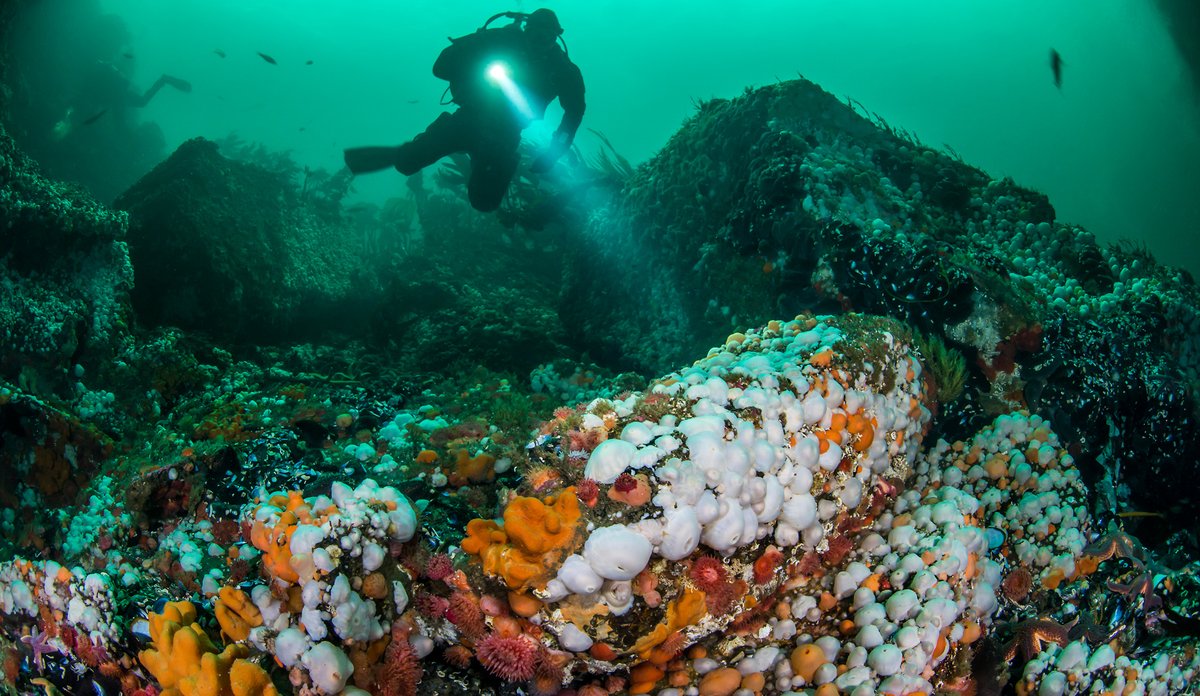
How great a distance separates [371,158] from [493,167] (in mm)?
1843

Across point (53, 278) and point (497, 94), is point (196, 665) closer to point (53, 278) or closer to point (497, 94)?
point (53, 278)

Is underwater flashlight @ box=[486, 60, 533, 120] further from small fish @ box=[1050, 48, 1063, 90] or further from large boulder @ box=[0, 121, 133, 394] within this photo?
small fish @ box=[1050, 48, 1063, 90]

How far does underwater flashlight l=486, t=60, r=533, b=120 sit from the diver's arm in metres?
0.53

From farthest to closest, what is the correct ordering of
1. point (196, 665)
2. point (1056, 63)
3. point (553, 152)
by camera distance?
point (1056, 63), point (553, 152), point (196, 665)

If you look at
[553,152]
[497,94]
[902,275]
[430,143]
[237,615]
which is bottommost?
[237,615]

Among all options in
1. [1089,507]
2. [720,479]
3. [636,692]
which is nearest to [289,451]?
[636,692]

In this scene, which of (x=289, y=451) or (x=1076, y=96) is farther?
(x=1076, y=96)

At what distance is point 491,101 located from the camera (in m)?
7.72

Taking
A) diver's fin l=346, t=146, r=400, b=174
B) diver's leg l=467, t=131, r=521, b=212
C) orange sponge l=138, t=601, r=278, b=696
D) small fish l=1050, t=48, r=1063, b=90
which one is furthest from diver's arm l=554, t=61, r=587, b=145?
small fish l=1050, t=48, r=1063, b=90

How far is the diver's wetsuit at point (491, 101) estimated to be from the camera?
7746mm

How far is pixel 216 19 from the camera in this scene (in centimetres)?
6669

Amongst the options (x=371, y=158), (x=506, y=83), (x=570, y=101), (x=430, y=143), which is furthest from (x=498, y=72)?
(x=371, y=158)

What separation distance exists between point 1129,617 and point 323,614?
380 centimetres

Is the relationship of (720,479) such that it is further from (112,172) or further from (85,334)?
(112,172)
